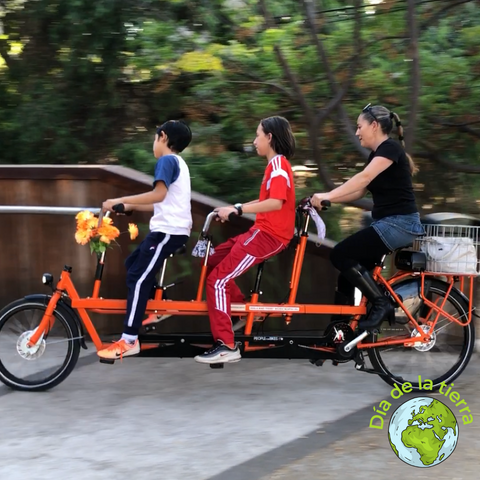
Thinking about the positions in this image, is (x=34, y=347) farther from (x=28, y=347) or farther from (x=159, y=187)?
(x=159, y=187)

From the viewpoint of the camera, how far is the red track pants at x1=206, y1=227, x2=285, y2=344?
4.96 m

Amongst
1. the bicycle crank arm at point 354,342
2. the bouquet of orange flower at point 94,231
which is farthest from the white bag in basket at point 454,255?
the bouquet of orange flower at point 94,231

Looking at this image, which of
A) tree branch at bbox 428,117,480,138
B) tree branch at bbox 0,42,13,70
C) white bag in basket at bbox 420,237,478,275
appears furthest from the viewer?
tree branch at bbox 0,42,13,70

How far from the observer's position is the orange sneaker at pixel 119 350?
16.3 feet

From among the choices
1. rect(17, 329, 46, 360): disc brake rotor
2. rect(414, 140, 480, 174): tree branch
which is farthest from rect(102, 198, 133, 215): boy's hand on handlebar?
rect(414, 140, 480, 174): tree branch

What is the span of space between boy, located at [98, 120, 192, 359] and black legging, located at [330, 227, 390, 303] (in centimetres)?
106

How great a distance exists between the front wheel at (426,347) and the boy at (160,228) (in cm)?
158

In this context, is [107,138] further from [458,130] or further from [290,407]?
[290,407]

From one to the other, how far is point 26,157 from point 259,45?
3.31 metres

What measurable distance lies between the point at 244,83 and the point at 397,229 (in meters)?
2.75

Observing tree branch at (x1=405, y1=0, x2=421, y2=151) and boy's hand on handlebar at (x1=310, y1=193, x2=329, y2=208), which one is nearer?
boy's hand on handlebar at (x1=310, y1=193, x2=329, y2=208)

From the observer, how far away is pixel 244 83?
281 inches

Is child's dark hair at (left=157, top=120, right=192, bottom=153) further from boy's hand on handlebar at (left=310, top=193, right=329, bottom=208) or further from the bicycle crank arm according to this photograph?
the bicycle crank arm

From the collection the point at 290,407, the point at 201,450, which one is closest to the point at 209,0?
the point at 290,407
